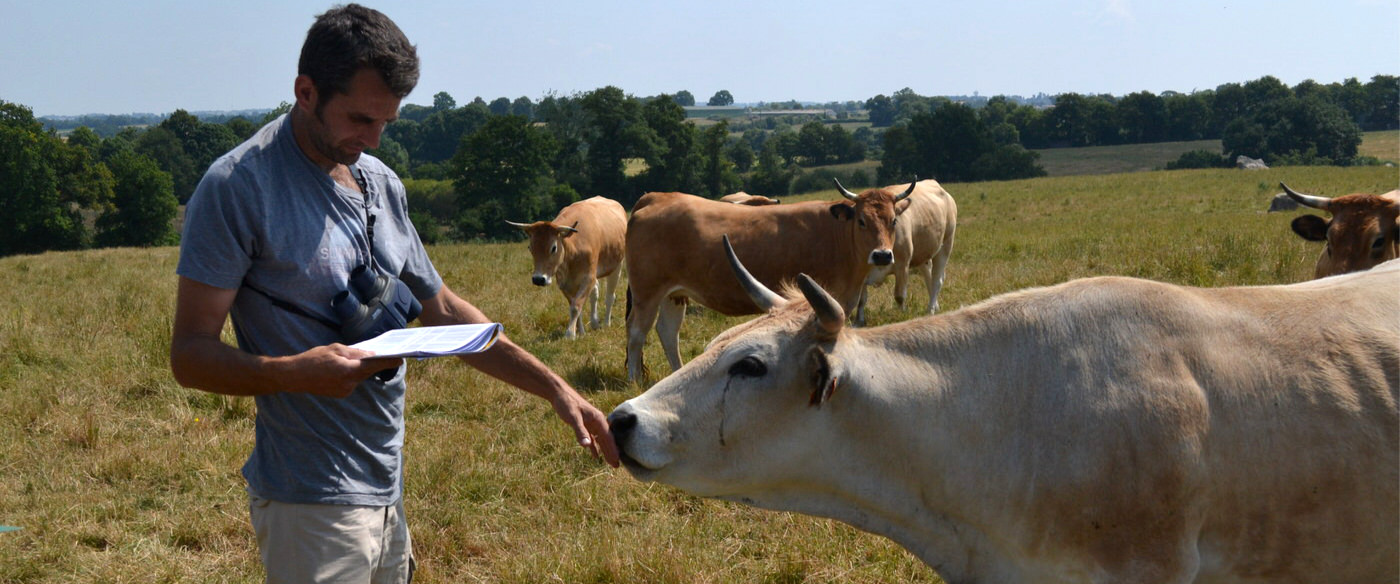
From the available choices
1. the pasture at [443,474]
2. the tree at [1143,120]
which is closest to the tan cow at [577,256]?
the pasture at [443,474]

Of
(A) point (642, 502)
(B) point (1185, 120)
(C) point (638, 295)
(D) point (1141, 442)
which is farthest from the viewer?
(B) point (1185, 120)

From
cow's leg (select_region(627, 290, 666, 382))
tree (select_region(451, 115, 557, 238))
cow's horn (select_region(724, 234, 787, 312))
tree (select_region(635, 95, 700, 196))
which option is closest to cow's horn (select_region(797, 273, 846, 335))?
cow's horn (select_region(724, 234, 787, 312))

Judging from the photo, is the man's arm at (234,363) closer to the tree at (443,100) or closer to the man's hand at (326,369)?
the man's hand at (326,369)

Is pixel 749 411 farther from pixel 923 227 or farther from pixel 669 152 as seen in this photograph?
pixel 669 152

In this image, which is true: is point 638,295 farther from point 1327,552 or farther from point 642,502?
point 1327,552

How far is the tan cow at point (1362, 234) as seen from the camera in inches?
294

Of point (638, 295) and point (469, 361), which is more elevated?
point (469, 361)

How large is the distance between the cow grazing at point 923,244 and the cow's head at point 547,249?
4357mm

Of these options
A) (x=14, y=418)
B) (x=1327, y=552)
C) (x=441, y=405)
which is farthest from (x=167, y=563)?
(x=1327, y=552)

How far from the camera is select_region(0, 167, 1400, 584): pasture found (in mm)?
4977

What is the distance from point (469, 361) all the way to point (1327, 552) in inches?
115

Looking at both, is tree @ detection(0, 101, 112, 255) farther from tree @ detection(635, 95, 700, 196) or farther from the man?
the man

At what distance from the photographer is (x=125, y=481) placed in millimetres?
6363

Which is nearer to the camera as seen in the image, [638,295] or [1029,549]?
[1029,549]
